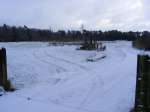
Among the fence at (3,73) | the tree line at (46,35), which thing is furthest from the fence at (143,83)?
the tree line at (46,35)

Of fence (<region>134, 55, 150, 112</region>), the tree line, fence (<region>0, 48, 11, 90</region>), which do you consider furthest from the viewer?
the tree line

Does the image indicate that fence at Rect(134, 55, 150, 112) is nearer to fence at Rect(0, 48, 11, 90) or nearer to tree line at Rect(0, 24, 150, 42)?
fence at Rect(0, 48, 11, 90)

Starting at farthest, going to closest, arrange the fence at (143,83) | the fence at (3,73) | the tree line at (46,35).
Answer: the tree line at (46,35), the fence at (3,73), the fence at (143,83)

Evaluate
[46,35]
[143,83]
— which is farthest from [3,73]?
[46,35]

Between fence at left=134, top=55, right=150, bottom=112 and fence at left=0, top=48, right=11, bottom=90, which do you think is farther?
fence at left=0, top=48, right=11, bottom=90

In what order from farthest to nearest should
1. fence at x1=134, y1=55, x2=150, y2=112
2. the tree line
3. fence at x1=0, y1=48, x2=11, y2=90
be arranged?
the tree line, fence at x1=0, y1=48, x2=11, y2=90, fence at x1=134, y1=55, x2=150, y2=112

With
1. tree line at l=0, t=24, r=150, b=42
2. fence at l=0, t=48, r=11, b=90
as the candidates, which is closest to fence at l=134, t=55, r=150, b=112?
fence at l=0, t=48, r=11, b=90

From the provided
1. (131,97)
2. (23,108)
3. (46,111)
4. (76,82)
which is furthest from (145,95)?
(76,82)

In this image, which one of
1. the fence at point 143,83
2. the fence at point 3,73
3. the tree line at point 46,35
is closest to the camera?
the fence at point 143,83

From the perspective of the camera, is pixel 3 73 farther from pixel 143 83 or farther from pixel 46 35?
pixel 46 35

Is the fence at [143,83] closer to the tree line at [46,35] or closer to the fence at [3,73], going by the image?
the fence at [3,73]

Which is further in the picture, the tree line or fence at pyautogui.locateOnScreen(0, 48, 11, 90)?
the tree line

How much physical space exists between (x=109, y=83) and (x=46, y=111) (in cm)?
426

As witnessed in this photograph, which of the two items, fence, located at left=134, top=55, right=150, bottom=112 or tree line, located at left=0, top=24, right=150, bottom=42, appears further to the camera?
tree line, located at left=0, top=24, right=150, bottom=42
